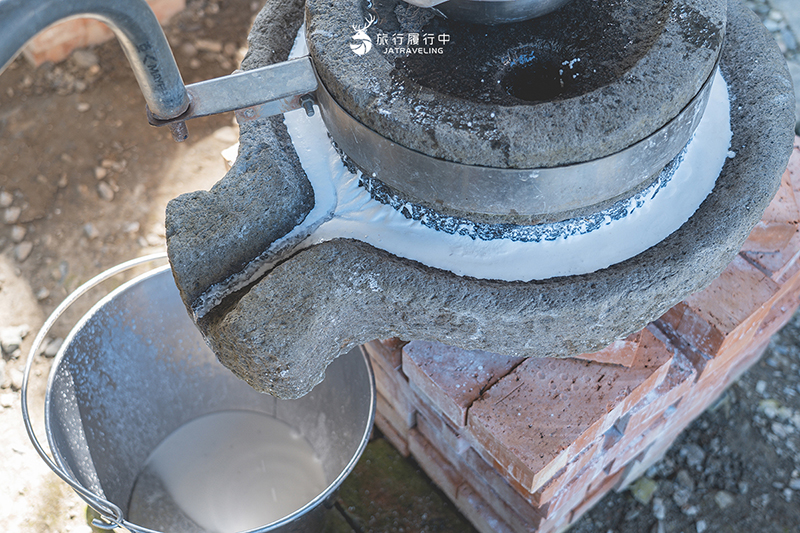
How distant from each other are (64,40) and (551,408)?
2948 mm

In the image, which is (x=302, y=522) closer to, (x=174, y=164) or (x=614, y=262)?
(x=614, y=262)

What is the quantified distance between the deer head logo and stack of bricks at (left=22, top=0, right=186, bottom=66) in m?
2.26

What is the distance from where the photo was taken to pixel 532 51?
4.93ft

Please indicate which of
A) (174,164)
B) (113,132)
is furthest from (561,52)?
(113,132)

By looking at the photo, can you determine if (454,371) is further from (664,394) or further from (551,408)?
(664,394)

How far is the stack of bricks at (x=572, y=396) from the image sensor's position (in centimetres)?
165

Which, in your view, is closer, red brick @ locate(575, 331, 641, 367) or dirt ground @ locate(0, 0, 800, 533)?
red brick @ locate(575, 331, 641, 367)

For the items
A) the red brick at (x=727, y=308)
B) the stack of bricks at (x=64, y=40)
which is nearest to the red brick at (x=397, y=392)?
the red brick at (x=727, y=308)

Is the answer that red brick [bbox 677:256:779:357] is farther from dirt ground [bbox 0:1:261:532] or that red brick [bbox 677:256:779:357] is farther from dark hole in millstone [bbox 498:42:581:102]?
dirt ground [bbox 0:1:261:532]

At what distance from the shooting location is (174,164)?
310 centimetres

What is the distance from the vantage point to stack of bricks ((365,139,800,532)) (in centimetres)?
165

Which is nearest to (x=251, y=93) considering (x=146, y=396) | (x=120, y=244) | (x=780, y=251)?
(x=146, y=396)

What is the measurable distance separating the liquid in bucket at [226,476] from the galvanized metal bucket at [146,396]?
29 millimetres

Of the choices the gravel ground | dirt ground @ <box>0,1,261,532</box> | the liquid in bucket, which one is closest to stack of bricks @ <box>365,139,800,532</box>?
the gravel ground
